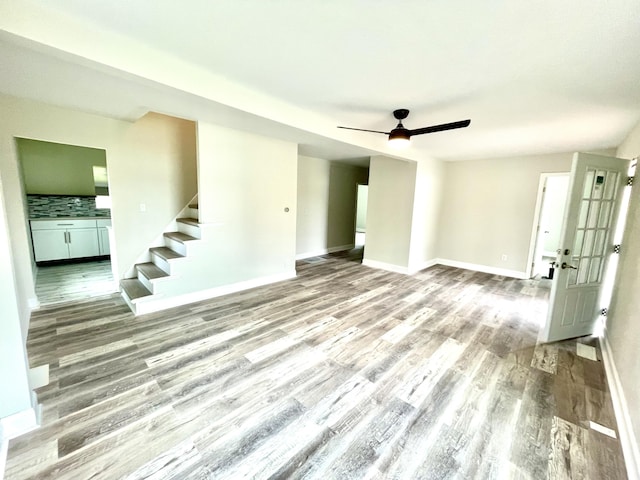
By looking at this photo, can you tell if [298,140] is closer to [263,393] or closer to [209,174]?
[209,174]

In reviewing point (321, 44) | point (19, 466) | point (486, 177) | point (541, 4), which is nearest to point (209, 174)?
point (321, 44)

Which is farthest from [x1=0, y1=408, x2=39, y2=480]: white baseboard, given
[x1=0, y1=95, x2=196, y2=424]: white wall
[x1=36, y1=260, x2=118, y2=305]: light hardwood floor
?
[x1=36, y1=260, x2=118, y2=305]: light hardwood floor

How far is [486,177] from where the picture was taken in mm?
5496

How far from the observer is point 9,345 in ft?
Result: 4.99

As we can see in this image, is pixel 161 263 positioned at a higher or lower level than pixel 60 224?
lower

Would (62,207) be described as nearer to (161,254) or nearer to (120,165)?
(120,165)

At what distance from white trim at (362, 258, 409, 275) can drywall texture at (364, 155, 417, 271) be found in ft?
0.07

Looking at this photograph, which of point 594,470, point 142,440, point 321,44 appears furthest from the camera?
point 321,44

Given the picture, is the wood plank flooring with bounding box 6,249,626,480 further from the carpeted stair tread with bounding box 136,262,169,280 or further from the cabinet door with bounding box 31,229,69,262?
the cabinet door with bounding box 31,229,69,262

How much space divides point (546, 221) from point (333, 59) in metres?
6.25

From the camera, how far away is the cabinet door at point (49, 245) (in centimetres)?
481

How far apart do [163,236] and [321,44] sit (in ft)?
11.8

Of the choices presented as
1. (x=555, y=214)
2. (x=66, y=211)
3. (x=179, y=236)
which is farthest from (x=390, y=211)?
(x=66, y=211)

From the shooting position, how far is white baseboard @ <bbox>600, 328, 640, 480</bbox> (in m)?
1.46
